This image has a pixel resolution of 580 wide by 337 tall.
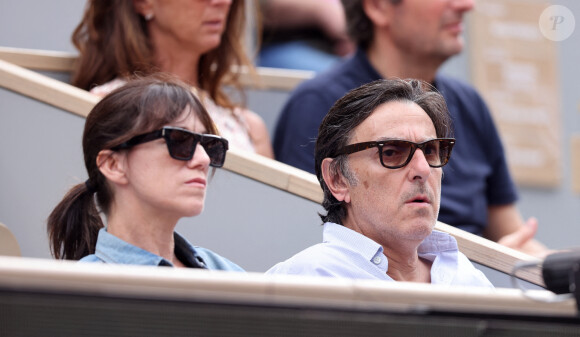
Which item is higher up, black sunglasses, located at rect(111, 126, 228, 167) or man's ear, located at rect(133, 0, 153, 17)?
man's ear, located at rect(133, 0, 153, 17)

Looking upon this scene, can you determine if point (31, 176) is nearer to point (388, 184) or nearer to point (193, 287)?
point (388, 184)

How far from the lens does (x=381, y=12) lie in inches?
140

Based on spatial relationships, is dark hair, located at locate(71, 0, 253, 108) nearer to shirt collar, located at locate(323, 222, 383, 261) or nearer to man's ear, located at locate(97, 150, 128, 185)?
man's ear, located at locate(97, 150, 128, 185)

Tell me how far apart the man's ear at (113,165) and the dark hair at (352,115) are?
17.5 inches

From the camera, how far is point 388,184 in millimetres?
1989

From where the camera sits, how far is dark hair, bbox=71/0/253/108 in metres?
2.99

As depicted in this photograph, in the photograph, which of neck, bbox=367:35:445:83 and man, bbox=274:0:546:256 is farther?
neck, bbox=367:35:445:83

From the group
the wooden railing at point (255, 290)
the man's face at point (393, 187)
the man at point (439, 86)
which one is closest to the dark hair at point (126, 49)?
the man at point (439, 86)

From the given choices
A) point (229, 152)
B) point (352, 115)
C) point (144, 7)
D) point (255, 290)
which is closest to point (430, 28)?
point (144, 7)

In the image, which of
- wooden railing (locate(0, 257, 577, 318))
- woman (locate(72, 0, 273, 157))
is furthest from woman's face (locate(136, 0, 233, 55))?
wooden railing (locate(0, 257, 577, 318))

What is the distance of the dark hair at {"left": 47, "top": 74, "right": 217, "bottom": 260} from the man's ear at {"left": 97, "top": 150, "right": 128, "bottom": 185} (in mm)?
19

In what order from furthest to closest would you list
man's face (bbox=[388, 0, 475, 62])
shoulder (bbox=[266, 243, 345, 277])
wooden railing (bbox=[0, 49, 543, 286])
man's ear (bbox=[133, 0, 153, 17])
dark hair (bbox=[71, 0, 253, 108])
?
man's face (bbox=[388, 0, 475, 62]) < man's ear (bbox=[133, 0, 153, 17]) < dark hair (bbox=[71, 0, 253, 108]) < wooden railing (bbox=[0, 49, 543, 286]) < shoulder (bbox=[266, 243, 345, 277])

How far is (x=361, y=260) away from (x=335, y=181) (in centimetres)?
22

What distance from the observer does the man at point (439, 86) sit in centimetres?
320
